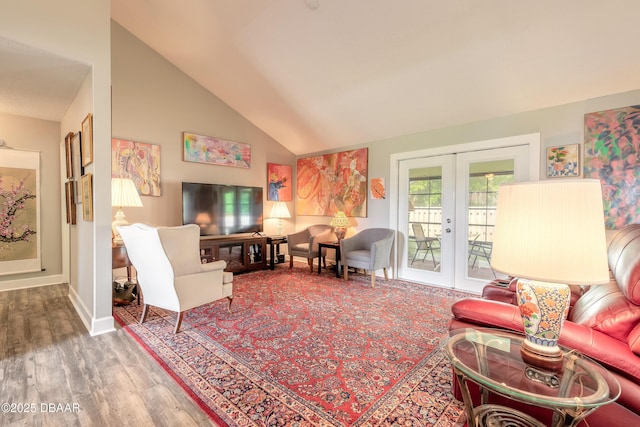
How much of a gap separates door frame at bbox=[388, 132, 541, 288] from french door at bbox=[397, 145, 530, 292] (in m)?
0.05

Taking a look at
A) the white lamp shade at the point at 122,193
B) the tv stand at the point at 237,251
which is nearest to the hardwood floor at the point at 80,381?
the white lamp shade at the point at 122,193

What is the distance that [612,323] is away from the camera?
1274 mm

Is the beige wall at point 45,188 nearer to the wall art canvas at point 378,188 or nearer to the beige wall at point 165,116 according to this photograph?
the beige wall at point 165,116

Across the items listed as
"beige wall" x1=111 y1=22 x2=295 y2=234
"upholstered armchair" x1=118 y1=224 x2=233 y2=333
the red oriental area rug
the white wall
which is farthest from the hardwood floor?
"beige wall" x1=111 y1=22 x2=295 y2=234

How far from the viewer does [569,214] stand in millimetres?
1081

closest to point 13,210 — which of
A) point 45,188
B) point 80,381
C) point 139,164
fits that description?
point 45,188

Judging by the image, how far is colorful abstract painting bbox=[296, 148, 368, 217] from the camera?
512 centimetres

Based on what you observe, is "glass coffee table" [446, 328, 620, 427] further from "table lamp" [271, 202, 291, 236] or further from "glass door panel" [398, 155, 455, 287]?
"table lamp" [271, 202, 291, 236]

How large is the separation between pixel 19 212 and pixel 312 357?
4677 mm

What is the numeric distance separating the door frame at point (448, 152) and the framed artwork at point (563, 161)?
0.37 ft

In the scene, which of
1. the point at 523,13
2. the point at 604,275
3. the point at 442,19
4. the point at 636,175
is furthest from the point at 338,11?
the point at 636,175

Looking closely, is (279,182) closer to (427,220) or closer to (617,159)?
(427,220)

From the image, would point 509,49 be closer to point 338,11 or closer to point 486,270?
point 338,11

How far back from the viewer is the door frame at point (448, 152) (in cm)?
344
